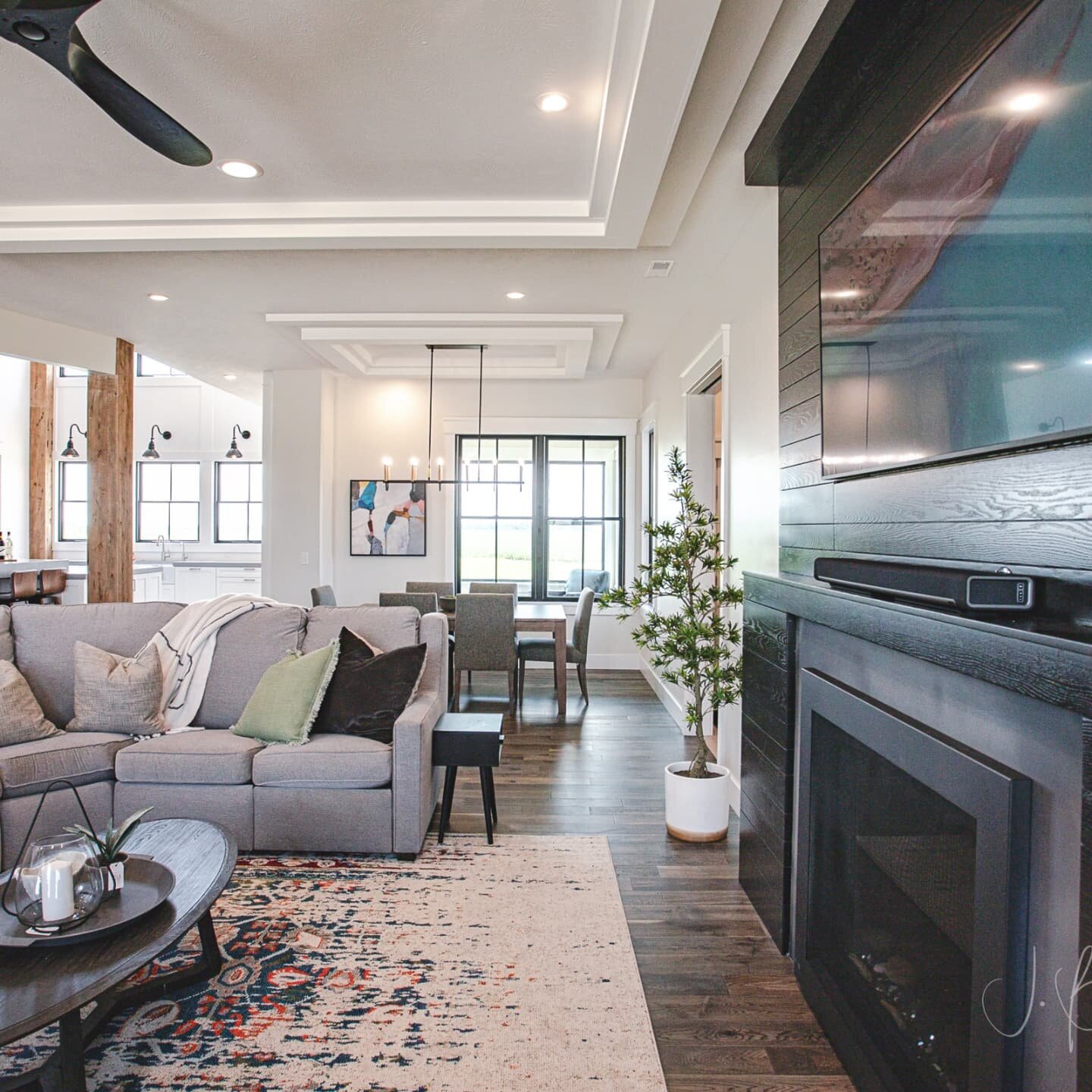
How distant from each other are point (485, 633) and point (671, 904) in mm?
2912

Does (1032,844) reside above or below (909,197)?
below

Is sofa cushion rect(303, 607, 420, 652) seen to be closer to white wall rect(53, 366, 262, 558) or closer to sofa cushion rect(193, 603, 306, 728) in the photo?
sofa cushion rect(193, 603, 306, 728)

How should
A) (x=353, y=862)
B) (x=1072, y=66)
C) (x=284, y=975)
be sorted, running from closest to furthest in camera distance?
(x=1072, y=66), (x=284, y=975), (x=353, y=862)

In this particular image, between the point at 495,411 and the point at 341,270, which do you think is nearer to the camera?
the point at 341,270

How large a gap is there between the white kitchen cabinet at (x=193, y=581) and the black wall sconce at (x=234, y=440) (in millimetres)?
1433

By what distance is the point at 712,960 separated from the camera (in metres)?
2.32

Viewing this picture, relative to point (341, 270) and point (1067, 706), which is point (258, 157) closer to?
point (341, 270)

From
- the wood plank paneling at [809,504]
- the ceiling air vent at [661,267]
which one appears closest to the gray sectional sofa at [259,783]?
the wood plank paneling at [809,504]

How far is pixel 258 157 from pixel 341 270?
3.89ft

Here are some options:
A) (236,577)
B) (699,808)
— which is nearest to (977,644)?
(699,808)

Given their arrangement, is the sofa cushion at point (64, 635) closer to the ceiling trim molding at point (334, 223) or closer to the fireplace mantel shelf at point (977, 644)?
the ceiling trim molding at point (334, 223)

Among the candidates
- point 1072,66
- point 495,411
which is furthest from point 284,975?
point 495,411

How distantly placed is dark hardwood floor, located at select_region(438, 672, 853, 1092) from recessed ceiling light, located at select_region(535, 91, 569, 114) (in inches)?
112

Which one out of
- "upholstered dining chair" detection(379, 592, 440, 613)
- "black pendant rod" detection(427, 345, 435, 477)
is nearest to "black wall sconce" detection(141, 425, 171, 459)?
"black pendant rod" detection(427, 345, 435, 477)
